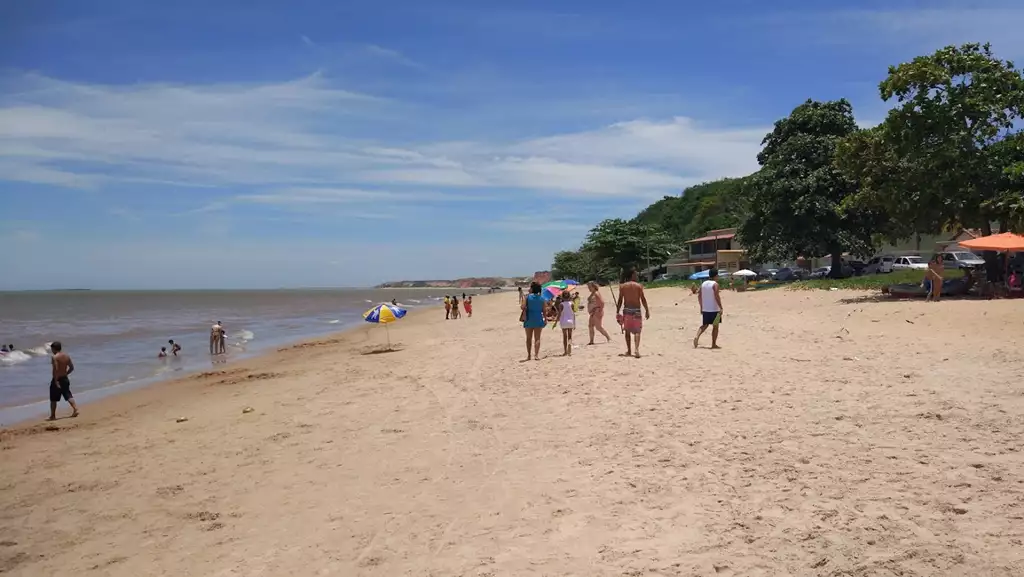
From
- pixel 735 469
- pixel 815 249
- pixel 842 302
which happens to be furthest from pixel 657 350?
pixel 815 249

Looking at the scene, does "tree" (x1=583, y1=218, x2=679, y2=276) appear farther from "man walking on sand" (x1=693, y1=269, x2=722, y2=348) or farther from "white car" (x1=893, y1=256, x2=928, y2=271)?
"man walking on sand" (x1=693, y1=269, x2=722, y2=348)

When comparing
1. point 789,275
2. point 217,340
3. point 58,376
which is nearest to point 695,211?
point 789,275

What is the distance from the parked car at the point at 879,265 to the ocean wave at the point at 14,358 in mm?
39339

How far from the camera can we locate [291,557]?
4805mm

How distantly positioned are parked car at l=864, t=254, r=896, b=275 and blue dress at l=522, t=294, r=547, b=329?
3160cm

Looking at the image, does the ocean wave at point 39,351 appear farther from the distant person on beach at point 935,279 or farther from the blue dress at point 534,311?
the distant person on beach at point 935,279

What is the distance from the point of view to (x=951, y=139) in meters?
21.2

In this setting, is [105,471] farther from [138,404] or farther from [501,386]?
→ [138,404]

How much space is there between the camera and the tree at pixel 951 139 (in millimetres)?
21000

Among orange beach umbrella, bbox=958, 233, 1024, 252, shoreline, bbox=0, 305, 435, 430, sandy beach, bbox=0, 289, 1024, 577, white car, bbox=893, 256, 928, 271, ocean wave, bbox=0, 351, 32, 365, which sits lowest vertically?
shoreline, bbox=0, 305, 435, 430

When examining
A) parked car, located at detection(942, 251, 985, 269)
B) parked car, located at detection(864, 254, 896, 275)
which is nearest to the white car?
parked car, located at detection(864, 254, 896, 275)

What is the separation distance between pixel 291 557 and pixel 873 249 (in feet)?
117

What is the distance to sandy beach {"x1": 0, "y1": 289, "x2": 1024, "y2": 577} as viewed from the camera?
4293 millimetres

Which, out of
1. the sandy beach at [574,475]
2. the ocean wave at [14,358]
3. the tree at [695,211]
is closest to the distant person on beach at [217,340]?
the ocean wave at [14,358]
